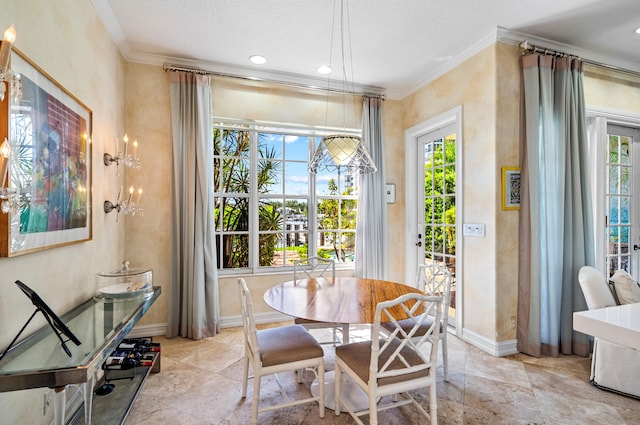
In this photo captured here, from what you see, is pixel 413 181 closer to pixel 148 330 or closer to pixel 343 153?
pixel 343 153

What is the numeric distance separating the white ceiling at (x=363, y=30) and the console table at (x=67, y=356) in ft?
7.46

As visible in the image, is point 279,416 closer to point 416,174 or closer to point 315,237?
point 315,237

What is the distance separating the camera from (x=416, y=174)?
4.21m

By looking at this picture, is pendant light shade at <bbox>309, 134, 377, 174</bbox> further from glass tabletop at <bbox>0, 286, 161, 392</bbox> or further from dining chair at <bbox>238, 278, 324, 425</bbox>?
glass tabletop at <bbox>0, 286, 161, 392</bbox>

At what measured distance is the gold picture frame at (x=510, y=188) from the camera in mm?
2934

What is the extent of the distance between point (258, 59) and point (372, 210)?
216 centimetres

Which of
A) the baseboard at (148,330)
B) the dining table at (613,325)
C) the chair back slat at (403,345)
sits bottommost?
the baseboard at (148,330)

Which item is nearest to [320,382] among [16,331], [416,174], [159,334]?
[16,331]

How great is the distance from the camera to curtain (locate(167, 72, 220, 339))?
131 inches

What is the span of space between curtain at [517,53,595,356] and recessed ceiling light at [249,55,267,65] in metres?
2.51

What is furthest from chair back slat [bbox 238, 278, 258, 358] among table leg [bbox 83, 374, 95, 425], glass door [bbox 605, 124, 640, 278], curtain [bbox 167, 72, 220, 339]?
glass door [bbox 605, 124, 640, 278]

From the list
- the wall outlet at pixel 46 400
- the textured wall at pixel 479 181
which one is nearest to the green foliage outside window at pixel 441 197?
the textured wall at pixel 479 181

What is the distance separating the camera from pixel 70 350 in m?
1.38

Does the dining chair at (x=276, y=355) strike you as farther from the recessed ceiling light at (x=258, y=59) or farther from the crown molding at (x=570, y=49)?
the crown molding at (x=570, y=49)
